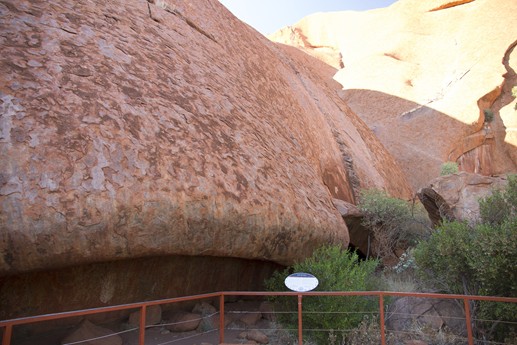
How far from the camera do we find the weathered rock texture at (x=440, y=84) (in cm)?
2036

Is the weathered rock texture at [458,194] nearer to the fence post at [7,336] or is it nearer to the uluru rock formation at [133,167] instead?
the uluru rock formation at [133,167]

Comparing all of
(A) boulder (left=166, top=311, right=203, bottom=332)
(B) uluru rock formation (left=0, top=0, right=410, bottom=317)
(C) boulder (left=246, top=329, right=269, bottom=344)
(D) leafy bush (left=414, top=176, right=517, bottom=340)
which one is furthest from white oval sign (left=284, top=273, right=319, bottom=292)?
(D) leafy bush (left=414, top=176, right=517, bottom=340)

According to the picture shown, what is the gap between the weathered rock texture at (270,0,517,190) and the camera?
66.8ft

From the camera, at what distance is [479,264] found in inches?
244

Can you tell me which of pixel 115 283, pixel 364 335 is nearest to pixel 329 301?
pixel 364 335

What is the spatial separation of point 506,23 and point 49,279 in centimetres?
2586

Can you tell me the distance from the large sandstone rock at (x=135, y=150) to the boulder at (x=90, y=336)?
143 cm

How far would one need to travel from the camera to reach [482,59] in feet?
72.7

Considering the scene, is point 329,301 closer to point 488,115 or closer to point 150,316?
point 150,316

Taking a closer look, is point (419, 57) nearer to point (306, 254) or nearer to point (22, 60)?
point (306, 254)

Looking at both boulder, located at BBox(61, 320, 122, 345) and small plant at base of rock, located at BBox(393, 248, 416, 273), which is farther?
small plant at base of rock, located at BBox(393, 248, 416, 273)

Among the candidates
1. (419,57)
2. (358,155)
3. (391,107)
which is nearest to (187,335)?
(358,155)

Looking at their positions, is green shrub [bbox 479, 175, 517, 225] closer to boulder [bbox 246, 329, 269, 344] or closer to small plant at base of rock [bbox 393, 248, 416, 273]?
small plant at base of rock [bbox 393, 248, 416, 273]

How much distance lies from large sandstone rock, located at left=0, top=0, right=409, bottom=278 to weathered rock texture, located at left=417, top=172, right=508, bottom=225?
2.90m
